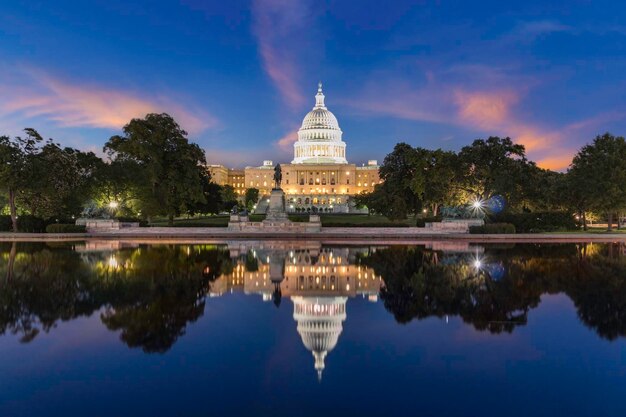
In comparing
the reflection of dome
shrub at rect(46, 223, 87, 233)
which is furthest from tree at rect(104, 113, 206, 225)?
the reflection of dome

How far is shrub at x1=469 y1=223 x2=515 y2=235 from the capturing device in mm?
41688

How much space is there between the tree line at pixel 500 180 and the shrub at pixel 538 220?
2.80m

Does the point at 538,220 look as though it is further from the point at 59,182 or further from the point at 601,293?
the point at 59,182

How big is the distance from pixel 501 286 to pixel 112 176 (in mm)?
42625

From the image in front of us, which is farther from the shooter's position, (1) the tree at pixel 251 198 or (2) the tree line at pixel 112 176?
(1) the tree at pixel 251 198

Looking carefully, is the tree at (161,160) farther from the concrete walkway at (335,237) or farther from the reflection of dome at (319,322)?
the reflection of dome at (319,322)

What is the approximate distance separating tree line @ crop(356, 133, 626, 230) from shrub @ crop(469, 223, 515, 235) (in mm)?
8745

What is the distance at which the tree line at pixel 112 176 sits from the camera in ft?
146

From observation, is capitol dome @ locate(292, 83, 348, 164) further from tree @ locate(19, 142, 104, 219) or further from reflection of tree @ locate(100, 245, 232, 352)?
reflection of tree @ locate(100, 245, 232, 352)

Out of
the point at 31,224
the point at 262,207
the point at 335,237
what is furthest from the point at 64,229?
the point at 262,207

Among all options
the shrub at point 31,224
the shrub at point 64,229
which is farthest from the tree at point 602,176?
the shrub at point 31,224

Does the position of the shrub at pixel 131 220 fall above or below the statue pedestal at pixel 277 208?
below

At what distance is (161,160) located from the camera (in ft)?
171

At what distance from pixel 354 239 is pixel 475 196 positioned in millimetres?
22269
